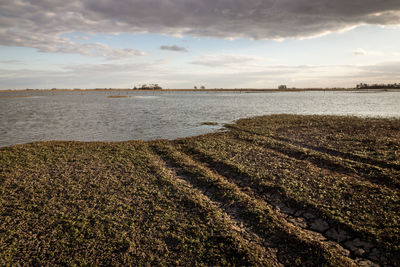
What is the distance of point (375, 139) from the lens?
61.6 feet

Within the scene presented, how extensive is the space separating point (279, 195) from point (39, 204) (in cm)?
973

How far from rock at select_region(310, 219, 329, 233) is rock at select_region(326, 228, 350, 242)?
17 cm

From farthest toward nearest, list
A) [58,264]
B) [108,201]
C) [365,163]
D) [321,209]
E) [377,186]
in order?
[365,163]
[377,186]
[108,201]
[321,209]
[58,264]

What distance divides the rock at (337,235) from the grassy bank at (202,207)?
3 cm

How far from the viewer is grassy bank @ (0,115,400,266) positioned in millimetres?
6449

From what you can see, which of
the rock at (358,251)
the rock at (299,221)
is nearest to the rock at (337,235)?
the rock at (358,251)

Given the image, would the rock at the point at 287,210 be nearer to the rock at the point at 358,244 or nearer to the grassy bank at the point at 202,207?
the grassy bank at the point at 202,207

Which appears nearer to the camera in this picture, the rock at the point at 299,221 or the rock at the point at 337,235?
the rock at the point at 337,235

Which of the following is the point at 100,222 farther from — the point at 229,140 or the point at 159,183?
the point at 229,140

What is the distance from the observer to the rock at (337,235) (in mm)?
7089

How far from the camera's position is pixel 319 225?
7.80 meters

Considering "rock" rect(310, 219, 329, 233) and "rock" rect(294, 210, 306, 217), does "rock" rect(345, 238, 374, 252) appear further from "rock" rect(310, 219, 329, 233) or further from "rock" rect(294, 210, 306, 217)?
"rock" rect(294, 210, 306, 217)

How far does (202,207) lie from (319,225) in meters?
4.11

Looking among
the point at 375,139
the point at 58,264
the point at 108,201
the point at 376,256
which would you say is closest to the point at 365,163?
the point at 375,139
